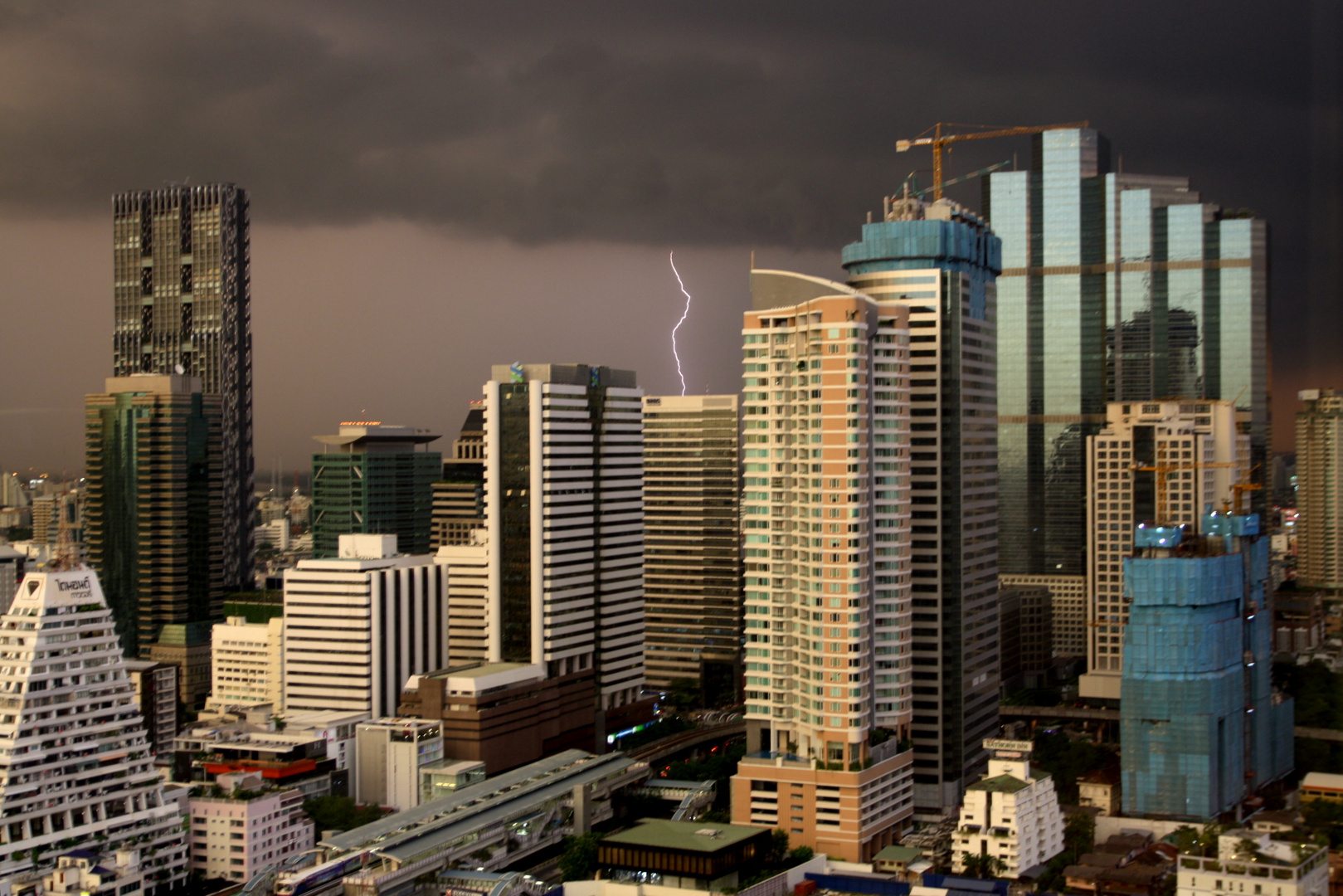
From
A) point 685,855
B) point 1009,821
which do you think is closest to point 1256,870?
point 1009,821

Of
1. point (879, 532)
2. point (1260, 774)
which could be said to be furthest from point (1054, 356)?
point (879, 532)

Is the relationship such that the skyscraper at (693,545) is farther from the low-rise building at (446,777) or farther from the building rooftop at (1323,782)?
the building rooftop at (1323,782)

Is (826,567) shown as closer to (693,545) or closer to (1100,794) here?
(1100,794)

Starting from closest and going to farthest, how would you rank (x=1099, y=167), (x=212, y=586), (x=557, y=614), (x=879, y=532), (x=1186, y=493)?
(x=879, y=532) < (x=557, y=614) < (x=1186, y=493) < (x=212, y=586) < (x=1099, y=167)

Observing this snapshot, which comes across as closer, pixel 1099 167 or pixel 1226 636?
pixel 1226 636

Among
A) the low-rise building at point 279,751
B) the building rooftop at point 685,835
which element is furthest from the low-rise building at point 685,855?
the low-rise building at point 279,751

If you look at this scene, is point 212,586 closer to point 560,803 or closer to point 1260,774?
point 560,803
